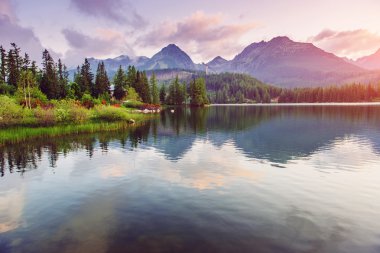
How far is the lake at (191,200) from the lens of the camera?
12.5 m

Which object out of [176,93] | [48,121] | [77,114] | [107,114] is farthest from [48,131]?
[176,93]

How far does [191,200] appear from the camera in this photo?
17797 mm

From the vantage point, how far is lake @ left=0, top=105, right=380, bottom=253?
12.5 metres

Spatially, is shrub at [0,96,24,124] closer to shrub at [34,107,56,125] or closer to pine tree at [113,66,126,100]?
shrub at [34,107,56,125]

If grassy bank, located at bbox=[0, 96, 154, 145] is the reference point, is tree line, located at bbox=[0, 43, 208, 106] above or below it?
above

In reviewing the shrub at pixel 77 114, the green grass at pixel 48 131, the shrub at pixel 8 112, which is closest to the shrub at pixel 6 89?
the shrub at pixel 77 114

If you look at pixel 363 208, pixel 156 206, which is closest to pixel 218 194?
pixel 156 206

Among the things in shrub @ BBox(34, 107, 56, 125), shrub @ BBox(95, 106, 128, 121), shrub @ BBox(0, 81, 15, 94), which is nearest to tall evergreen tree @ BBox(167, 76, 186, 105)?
shrub @ BBox(0, 81, 15, 94)

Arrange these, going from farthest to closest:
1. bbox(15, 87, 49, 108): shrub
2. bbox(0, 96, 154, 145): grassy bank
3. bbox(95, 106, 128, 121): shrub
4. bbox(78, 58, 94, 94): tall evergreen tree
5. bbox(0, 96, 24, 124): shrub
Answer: bbox(78, 58, 94, 94): tall evergreen tree < bbox(15, 87, 49, 108): shrub < bbox(95, 106, 128, 121): shrub < bbox(0, 96, 24, 124): shrub < bbox(0, 96, 154, 145): grassy bank

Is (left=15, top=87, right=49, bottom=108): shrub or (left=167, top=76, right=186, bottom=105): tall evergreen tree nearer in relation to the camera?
Result: (left=15, top=87, right=49, bottom=108): shrub

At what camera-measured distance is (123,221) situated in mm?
14664

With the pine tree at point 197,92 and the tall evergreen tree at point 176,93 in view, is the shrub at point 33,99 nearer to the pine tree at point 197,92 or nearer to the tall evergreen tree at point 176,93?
the pine tree at point 197,92

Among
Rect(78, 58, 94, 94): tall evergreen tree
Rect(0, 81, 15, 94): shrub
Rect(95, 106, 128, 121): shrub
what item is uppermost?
Rect(78, 58, 94, 94): tall evergreen tree

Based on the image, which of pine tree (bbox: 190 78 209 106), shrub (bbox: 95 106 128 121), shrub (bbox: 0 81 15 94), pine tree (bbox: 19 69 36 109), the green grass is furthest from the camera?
pine tree (bbox: 190 78 209 106)
